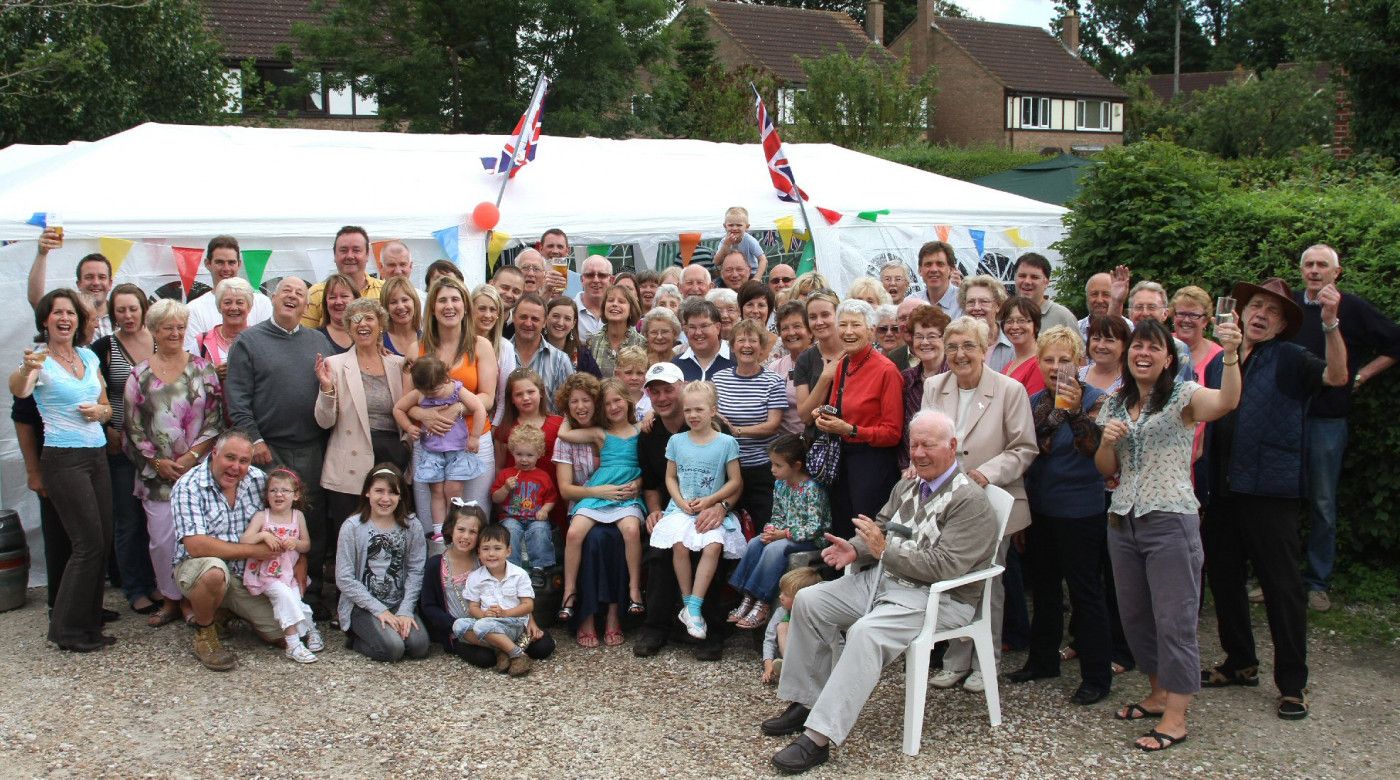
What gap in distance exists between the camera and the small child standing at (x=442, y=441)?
5.97 m

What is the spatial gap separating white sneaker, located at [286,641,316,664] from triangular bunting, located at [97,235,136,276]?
354 cm

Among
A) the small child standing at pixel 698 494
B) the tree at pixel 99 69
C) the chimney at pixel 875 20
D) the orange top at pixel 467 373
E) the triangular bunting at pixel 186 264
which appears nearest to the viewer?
the small child standing at pixel 698 494

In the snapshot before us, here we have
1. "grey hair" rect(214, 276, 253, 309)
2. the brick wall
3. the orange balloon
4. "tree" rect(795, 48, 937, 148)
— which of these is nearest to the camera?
"grey hair" rect(214, 276, 253, 309)

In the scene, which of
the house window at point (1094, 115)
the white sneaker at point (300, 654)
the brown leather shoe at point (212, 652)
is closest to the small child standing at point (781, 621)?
the white sneaker at point (300, 654)

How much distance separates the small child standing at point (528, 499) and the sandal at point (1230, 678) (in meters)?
3.12

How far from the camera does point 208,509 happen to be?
5711 mm

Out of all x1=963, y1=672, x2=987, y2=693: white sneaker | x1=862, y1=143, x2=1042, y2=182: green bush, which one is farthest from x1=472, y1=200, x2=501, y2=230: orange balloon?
x1=862, y1=143, x2=1042, y2=182: green bush

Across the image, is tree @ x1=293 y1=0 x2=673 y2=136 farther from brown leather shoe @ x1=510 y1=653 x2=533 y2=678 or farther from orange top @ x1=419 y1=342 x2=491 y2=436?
brown leather shoe @ x1=510 y1=653 x2=533 y2=678

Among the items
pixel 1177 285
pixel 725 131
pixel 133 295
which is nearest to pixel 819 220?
pixel 1177 285

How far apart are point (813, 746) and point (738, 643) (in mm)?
1500

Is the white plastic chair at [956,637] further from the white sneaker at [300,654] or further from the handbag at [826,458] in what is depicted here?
A: the white sneaker at [300,654]

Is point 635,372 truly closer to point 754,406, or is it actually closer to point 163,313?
point 754,406

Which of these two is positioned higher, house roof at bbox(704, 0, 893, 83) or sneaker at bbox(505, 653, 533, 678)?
house roof at bbox(704, 0, 893, 83)

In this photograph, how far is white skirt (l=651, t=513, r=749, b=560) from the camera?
5785 mm
